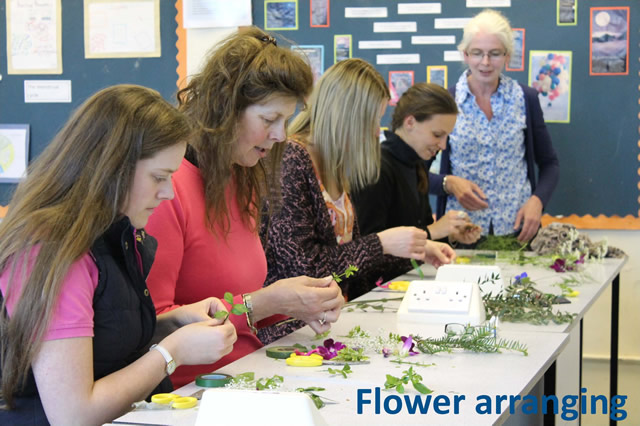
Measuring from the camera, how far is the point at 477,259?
11.4ft

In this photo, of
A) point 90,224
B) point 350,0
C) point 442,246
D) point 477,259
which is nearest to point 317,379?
point 90,224

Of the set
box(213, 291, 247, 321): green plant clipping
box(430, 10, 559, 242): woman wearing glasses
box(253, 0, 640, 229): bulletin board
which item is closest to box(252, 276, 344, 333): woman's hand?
box(213, 291, 247, 321): green plant clipping

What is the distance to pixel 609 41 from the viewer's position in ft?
14.5

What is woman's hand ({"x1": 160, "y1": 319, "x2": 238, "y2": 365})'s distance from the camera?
158cm

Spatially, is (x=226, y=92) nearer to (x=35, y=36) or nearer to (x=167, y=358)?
(x=167, y=358)

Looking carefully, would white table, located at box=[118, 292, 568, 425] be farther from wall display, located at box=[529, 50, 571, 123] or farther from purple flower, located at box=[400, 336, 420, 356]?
wall display, located at box=[529, 50, 571, 123]

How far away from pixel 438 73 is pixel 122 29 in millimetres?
1878

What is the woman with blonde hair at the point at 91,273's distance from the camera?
140 centimetres

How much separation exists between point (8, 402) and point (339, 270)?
1323mm

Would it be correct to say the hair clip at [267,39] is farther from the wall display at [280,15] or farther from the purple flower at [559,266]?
the wall display at [280,15]

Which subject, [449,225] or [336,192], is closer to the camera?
[336,192]

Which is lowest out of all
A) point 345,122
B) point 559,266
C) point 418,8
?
point 559,266

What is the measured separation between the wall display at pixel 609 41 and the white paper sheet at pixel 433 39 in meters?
0.74

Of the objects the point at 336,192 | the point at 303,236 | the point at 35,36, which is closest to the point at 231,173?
the point at 303,236
